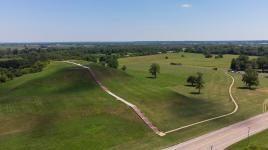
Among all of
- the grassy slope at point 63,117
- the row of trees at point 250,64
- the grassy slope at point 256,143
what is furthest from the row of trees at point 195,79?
the row of trees at point 250,64

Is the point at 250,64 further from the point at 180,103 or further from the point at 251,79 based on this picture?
the point at 180,103

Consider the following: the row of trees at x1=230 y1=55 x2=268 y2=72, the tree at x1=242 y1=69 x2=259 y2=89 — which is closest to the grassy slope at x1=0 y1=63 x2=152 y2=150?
the tree at x1=242 y1=69 x2=259 y2=89

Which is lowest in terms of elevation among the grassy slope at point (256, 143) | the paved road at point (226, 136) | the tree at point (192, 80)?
the paved road at point (226, 136)

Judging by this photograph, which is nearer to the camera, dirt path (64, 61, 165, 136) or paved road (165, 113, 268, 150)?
paved road (165, 113, 268, 150)

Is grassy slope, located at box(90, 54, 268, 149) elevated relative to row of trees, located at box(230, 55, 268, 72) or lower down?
lower down

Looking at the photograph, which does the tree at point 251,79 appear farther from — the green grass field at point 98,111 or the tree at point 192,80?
the tree at point 192,80

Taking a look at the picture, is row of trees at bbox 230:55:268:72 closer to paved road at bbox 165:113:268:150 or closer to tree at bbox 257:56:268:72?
tree at bbox 257:56:268:72

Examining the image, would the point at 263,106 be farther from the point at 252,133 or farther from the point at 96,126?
the point at 96,126
